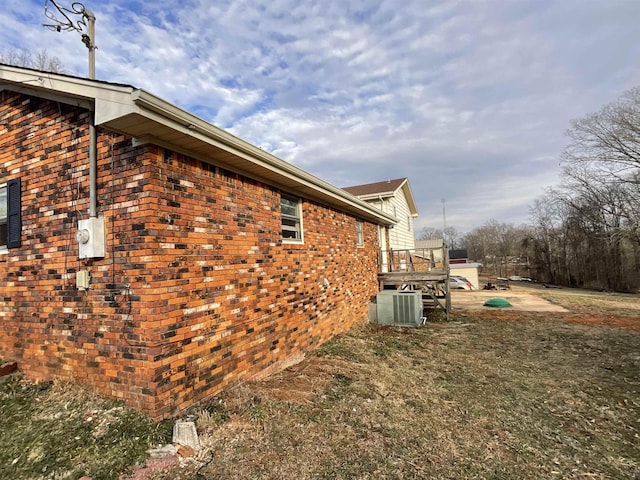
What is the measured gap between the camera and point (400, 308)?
9609mm

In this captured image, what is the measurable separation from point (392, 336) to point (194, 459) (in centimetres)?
605

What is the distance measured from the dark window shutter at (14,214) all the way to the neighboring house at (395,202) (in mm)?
12511

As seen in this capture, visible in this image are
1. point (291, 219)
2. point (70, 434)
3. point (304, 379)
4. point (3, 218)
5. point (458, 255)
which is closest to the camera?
point (70, 434)

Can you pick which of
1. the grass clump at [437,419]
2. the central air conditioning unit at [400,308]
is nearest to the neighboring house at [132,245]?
the grass clump at [437,419]

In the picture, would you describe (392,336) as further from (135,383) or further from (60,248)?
(60,248)

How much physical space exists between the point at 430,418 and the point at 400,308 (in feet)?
19.3

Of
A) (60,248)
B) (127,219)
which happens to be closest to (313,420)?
(127,219)

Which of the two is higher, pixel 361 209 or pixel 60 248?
pixel 361 209

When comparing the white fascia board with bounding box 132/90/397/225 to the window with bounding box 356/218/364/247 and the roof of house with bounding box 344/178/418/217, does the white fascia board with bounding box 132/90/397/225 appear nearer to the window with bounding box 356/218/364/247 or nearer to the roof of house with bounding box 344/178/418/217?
the window with bounding box 356/218/364/247

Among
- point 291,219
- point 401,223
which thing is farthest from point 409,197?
point 291,219

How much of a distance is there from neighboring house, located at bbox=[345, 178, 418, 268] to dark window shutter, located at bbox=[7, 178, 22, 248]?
41.0ft

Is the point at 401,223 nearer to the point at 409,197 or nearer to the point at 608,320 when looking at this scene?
the point at 409,197

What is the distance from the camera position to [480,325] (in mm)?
9648

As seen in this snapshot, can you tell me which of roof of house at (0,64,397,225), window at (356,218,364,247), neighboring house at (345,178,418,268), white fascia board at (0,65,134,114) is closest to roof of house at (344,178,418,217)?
neighboring house at (345,178,418,268)
